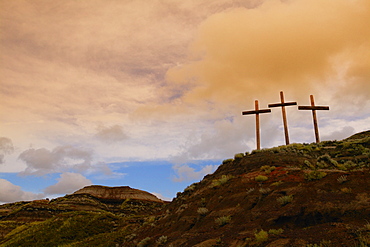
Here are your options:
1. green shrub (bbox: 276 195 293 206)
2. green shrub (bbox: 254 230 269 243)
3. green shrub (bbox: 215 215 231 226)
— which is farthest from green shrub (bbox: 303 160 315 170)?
green shrub (bbox: 254 230 269 243)

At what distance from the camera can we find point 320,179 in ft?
45.9

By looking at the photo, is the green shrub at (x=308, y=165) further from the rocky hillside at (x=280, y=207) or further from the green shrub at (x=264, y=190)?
the green shrub at (x=264, y=190)

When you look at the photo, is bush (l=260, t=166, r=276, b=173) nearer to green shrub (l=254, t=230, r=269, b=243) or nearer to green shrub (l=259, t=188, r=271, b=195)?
green shrub (l=259, t=188, r=271, b=195)

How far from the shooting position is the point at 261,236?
9.66 meters

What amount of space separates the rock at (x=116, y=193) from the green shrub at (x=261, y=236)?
265 ft

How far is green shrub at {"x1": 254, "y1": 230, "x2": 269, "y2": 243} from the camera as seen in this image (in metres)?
9.50

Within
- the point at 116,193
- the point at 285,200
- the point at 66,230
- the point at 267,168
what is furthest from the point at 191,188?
the point at 116,193

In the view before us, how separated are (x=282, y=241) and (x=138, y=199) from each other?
82448 mm

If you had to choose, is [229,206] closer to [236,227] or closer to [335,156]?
[236,227]

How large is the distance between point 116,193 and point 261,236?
84968 mm

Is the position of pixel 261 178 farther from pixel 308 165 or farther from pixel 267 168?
pixel 308 165

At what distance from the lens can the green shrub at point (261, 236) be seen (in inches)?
374

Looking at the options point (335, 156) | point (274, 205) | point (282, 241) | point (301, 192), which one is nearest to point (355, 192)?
point (301, 192)

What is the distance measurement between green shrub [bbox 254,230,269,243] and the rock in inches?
3181
